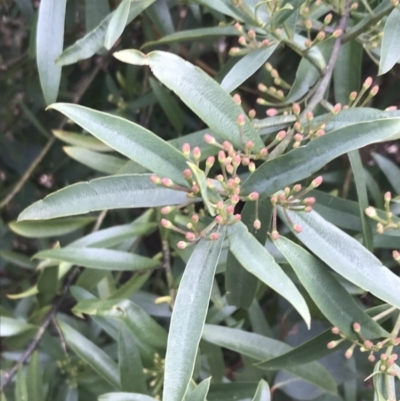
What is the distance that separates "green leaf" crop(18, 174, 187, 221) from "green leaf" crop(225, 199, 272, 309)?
0.33 ft

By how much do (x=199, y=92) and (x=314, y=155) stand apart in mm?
134

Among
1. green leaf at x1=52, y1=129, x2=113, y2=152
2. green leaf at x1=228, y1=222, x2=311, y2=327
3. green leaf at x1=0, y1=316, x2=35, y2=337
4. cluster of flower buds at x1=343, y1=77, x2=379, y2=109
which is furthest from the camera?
green leaf at x1=52, y1=129, x2=113, y2=152

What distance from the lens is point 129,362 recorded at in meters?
0.67

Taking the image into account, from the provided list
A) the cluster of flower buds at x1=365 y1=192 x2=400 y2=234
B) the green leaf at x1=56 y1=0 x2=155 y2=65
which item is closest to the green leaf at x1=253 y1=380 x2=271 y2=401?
the cluster of flower buds at x1=365 y1=192 x2=400 y2=234

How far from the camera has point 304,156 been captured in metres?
0.44

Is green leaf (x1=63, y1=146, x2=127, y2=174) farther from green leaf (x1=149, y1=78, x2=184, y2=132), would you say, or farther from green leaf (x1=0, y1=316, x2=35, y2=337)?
green leaf (x1=0, y1=316, x2=35, y2=337)

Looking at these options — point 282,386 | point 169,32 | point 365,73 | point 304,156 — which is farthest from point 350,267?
point 365,73

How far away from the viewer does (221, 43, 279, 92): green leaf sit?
0.58 m

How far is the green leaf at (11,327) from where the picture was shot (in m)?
0.77

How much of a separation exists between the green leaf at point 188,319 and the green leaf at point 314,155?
0.06 m

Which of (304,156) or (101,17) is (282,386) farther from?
(101,17)

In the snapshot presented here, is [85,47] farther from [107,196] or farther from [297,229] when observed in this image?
[297,229]

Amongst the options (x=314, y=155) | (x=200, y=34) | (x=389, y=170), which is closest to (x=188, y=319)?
(x=314, y=155)

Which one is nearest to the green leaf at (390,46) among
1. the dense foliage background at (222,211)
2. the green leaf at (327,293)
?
the dense foliage background at (222,211)
